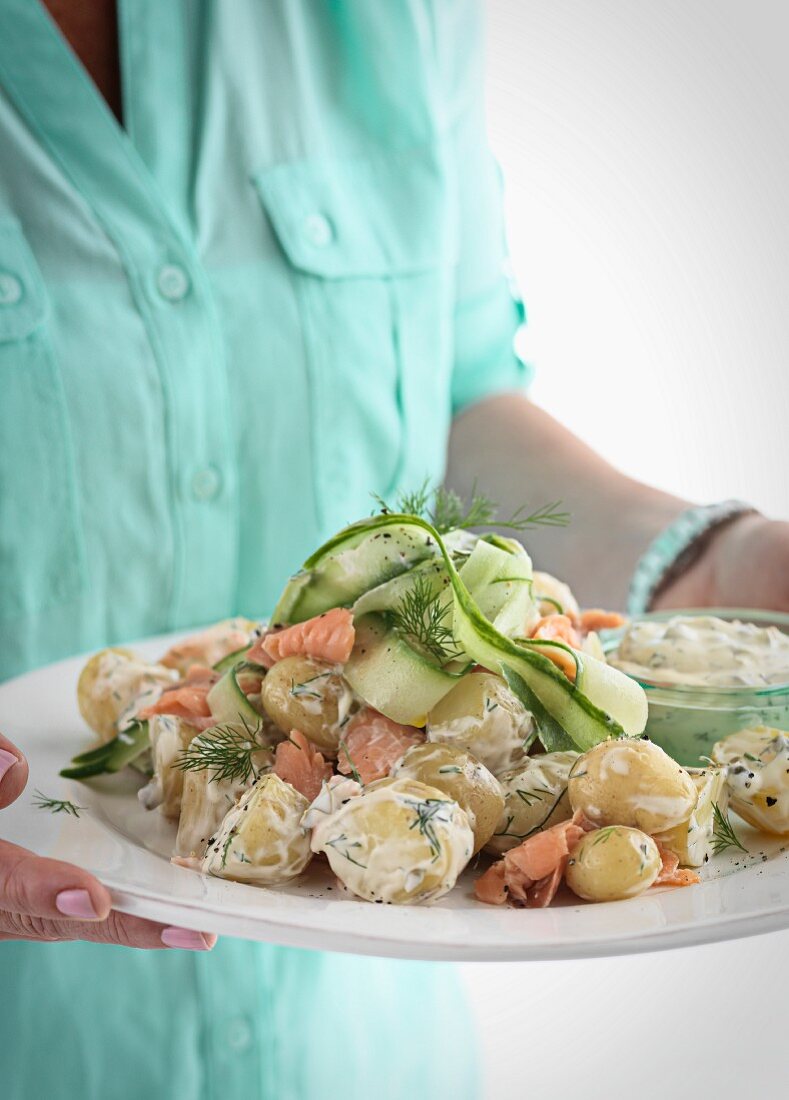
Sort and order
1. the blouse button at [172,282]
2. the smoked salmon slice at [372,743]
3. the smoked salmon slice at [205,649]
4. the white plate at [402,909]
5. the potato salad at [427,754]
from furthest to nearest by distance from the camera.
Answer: the blouse button at [172,282], the smoked salmon slice at [205,649], the smoked salmon slice at [372,743], the potato salad at [427,754], the white plate at [402,909]

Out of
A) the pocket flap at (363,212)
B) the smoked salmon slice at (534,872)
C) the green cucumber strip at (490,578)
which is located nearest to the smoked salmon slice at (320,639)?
the green cucumber strip at (490,578)

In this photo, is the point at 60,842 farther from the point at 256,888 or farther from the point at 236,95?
the point at 236,95

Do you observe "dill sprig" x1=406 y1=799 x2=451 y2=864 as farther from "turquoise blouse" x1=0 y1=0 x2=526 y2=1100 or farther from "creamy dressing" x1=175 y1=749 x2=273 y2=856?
"turquoise blouse" x1=0 y1=0 x2=526 y2=1100

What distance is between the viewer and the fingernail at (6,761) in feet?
2.63

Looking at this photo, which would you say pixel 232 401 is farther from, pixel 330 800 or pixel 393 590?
pixel 330 800

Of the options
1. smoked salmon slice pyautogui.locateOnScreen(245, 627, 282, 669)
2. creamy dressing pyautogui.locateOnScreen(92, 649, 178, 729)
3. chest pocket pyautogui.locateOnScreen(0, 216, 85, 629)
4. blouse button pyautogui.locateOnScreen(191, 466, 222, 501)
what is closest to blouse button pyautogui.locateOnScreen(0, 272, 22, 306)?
chest pocket pyautogui.locateOnScreen(0, 216, 85, 629)

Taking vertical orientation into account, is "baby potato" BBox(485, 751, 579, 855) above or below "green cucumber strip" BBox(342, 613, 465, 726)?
below

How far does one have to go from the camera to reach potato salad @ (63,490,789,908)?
29.2 inches

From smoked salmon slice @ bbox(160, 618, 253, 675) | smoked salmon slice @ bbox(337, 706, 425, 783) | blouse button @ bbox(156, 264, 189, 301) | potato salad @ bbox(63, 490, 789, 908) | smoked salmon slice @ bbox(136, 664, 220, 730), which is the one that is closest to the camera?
potato salad @ bbox(63, 490, 789, 908)

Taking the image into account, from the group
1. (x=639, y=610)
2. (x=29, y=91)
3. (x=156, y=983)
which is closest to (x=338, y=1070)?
(x=156, y=983)

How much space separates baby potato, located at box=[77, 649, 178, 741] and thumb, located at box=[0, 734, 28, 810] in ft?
0.68

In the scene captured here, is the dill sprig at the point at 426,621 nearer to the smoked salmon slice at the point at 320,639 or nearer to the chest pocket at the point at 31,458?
the smoked salmon slice at the point at 320,639

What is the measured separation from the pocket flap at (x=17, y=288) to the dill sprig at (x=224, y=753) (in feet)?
1.77

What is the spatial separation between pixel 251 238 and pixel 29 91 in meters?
0.30
